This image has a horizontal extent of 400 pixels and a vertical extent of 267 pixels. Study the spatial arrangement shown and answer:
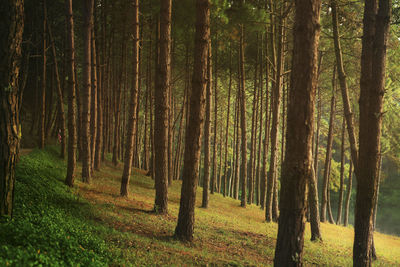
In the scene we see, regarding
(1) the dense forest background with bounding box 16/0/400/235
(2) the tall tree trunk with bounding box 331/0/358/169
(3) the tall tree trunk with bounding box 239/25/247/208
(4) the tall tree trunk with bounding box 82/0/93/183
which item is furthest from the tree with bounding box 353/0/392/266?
(3) the tall tree trunk with bounding box 239/25/247/208

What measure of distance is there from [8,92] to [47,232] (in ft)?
7.89

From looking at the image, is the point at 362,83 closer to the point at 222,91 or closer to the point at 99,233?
the point at 99,233

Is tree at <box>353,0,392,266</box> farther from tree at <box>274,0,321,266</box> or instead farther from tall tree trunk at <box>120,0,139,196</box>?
tall tree trunk at <box>120,0,139,196</box>

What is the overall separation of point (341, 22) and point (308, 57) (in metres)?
10.7

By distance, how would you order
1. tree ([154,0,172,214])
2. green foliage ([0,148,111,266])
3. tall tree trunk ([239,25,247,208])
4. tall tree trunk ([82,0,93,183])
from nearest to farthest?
green foliage ([0,148,111,266])
tree ([154,0,172,214])
tall tree trunk ([82,0,93,183])
tall tree trunk ([239,25,247,208])

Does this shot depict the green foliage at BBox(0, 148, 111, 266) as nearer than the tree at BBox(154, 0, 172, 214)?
Yes

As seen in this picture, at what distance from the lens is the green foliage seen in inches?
186

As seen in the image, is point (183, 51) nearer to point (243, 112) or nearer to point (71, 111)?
point (243, 112)

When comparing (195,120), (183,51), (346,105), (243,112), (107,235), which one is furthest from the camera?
(183,51)

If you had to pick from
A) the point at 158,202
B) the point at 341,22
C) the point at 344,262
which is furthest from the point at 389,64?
the point at 158,202

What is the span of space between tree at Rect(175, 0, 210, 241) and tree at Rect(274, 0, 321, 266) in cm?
331

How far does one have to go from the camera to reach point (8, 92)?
5.76 m

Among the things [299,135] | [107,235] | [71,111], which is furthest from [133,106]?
[299,135]

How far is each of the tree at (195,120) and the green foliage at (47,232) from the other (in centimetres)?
225
